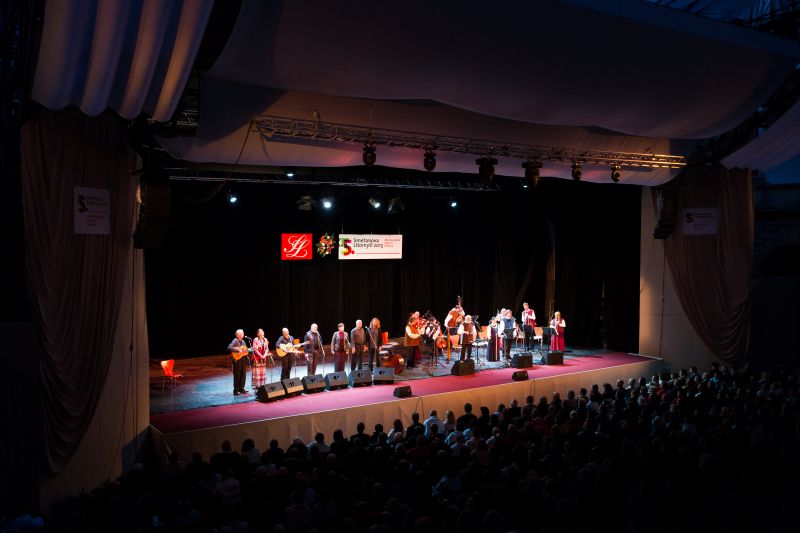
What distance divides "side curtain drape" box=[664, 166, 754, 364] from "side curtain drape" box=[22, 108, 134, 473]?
1339 cm

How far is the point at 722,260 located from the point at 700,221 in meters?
1.12

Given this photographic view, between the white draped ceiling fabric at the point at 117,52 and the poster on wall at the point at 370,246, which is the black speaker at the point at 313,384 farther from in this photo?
the white draped ceiling fabric at the point at 117,52

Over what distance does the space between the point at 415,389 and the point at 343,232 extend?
22.7 ft

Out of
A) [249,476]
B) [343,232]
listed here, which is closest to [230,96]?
[249,476]

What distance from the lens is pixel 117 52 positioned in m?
6.55

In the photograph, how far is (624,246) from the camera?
18688mm

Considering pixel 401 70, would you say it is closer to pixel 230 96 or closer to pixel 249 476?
pixel 230 96

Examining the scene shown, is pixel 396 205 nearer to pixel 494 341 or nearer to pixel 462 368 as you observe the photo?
pixel 494 341

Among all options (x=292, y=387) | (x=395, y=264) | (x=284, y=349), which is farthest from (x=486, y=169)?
(x=395, y=264)

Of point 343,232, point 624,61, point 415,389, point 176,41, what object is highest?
point 624,61

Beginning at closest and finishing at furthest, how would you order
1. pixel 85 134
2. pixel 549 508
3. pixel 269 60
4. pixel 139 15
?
1. pixel 549 508
2. pixel 139 15
3. pixel 269 60
4. pixel 85 134

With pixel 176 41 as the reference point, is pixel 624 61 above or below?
above

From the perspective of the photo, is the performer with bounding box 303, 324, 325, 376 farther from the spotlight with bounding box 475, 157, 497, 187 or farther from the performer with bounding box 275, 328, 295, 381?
the spotlight with bounding box 475, 157, 497, 187

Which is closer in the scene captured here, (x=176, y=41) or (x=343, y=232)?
(x=176, y=41)
